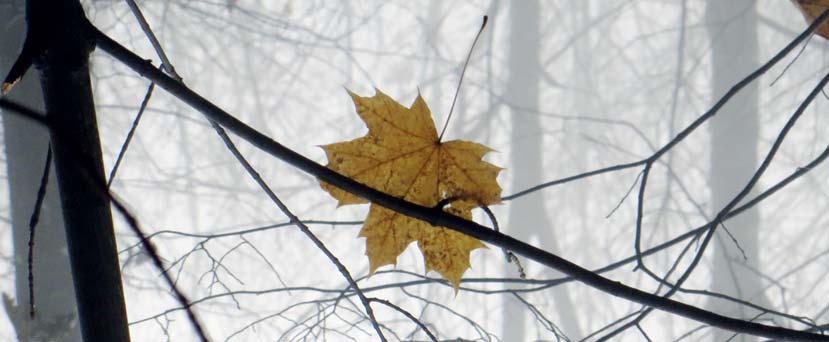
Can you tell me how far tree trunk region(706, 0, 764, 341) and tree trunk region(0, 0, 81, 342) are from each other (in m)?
1.88

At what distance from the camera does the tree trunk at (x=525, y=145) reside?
230cm

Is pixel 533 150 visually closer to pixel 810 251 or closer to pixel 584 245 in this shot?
pixel 584 245

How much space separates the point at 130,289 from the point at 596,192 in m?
1.48

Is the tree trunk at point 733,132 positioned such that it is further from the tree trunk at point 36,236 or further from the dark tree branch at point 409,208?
the dark tree branch at point 409,208

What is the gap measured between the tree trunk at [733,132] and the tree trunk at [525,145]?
1.70 feet

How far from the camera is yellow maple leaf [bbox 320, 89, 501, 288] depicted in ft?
0.99

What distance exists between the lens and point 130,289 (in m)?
1.57

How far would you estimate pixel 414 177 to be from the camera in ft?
1.02

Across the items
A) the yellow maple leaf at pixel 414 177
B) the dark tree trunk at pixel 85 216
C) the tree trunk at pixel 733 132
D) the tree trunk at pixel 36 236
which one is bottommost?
the dark tree trunk at pixel 85 216

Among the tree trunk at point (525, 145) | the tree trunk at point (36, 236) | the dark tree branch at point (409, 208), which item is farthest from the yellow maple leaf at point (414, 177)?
the tree trunk at point (525, 145)

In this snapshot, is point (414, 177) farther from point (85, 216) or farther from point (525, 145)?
point (525, 145)

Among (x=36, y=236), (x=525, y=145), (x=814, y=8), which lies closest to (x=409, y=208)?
(x=814, y=8)

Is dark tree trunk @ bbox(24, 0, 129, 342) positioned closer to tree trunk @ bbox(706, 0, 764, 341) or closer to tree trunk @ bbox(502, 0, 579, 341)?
tree trunk @ bbox(502, 0, 579, 341)

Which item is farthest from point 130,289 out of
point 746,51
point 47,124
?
point 746,51
